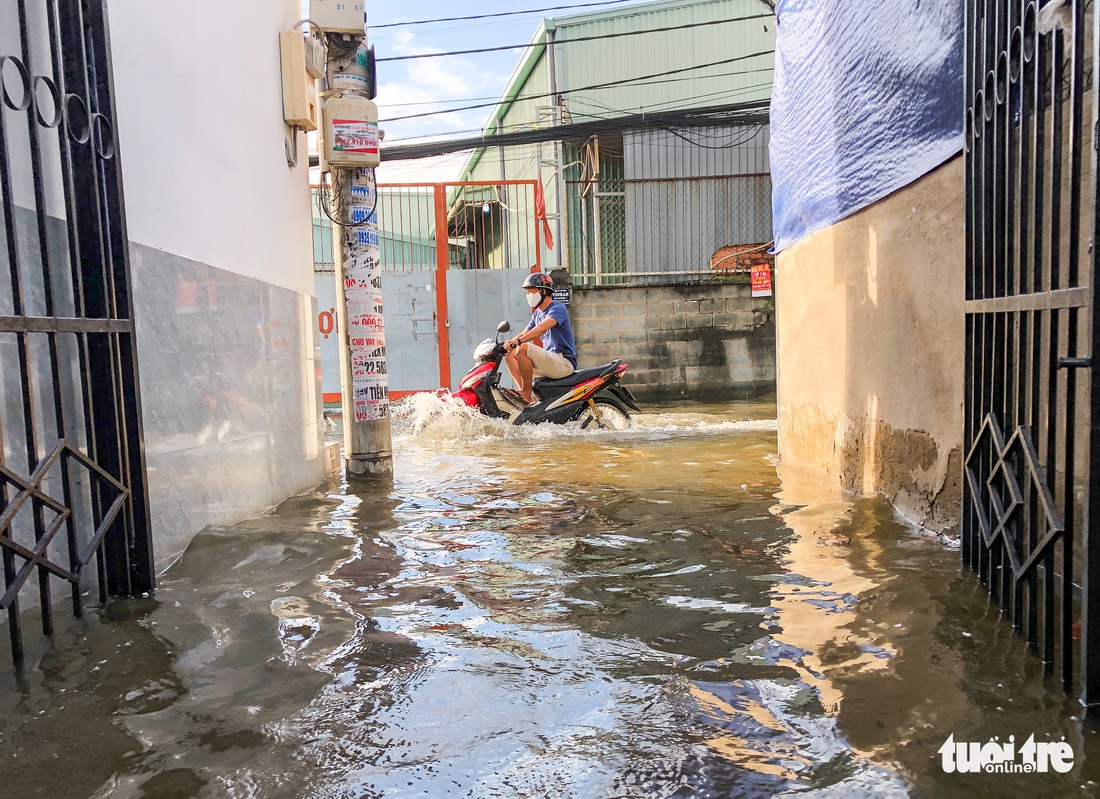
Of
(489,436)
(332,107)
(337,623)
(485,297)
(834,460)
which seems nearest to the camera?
(337,623)

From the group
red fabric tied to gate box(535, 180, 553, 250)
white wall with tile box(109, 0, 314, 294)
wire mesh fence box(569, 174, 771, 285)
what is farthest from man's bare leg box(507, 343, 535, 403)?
wire mesh fence box(569, 174, 771, 285)

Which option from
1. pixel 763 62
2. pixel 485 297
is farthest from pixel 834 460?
pixel 763 62

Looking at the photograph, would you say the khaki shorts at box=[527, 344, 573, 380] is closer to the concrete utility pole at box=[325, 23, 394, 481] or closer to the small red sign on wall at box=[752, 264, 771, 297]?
the concrete utility pole at box=[325, 23, 394, 481]

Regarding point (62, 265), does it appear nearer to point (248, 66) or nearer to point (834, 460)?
point (248, 66)

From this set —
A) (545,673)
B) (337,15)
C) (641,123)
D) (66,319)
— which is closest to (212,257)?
(66,319)

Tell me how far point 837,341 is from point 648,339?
25.7ft

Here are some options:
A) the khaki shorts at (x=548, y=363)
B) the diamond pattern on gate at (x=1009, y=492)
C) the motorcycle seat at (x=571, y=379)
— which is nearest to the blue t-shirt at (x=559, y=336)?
the khaki shorts at (x=548, y=363)

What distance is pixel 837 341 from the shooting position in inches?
183

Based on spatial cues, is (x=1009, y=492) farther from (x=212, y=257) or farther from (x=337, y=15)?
(x=337, y=15)

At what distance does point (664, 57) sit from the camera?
1558cm

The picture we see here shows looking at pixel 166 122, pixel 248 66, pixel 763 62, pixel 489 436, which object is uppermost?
pixel 763 62

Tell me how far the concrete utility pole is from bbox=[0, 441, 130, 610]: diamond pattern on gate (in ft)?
9.51

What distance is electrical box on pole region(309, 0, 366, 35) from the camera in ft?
17.6

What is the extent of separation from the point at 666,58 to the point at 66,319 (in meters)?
15.1
